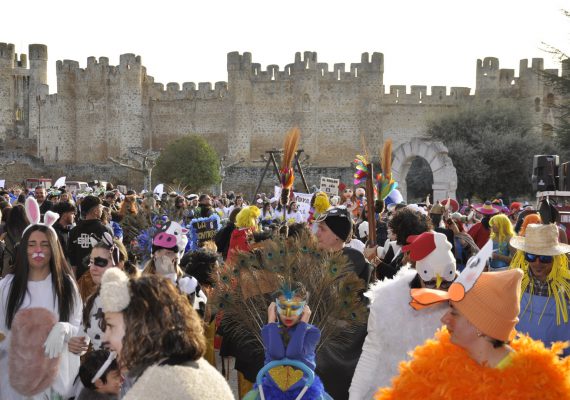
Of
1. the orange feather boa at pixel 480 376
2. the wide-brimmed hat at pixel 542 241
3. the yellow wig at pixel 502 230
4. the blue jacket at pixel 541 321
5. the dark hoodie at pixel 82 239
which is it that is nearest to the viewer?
the orange feather boa at pixel 480 376

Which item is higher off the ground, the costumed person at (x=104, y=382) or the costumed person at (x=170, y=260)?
the costumed person at (x=170, y=260)

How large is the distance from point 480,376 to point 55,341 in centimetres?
259

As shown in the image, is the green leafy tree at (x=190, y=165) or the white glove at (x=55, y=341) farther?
the green leafy tree at (x=190, y=165)

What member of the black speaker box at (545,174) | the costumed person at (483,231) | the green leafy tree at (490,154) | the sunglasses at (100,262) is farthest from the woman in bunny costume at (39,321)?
the green leafy tree at (490,154)

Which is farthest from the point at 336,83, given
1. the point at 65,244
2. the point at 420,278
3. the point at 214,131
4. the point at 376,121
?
the point at 420,278

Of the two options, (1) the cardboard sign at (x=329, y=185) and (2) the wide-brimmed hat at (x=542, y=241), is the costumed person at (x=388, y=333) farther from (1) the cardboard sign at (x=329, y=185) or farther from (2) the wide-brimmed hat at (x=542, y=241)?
(1) the cardboard sign at (x=329, y=185)

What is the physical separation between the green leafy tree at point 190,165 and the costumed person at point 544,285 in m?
44.4

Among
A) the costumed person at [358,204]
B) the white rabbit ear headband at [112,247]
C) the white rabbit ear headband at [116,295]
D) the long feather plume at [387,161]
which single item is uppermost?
the long feather plume at [387,161]

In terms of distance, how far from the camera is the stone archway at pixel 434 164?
936 inches

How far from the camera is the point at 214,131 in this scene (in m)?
60.4

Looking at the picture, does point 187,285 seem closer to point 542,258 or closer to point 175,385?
point 542,258

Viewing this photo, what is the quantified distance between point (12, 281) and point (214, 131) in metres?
55.4

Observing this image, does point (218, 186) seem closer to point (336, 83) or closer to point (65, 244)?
point (336, 83)

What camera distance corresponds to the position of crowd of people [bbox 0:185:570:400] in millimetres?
3113
